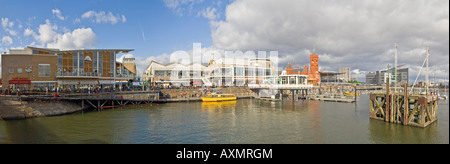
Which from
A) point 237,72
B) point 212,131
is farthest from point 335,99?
point 212,131

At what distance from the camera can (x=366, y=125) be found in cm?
2392

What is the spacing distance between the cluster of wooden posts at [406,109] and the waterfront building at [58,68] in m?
42.4

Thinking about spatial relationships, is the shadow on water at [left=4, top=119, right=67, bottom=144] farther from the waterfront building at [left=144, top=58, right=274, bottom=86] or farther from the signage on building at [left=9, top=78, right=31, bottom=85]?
the waterfront building at [left=144, top=58, right=274, bottom=86]

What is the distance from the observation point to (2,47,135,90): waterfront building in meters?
35.2

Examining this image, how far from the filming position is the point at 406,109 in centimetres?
2236

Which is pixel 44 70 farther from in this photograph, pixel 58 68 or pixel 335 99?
pixel 335 99

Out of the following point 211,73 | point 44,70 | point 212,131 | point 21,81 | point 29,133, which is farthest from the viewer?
point 211,73

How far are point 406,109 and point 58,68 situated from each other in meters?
49.7

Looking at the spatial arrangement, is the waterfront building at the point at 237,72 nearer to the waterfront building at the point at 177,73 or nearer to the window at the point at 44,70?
the waterfront building at the point at 177,73

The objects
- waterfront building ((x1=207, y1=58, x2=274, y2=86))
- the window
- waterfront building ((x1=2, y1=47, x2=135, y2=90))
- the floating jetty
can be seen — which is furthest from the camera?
waterfront building ((x1=207, y1=58, x2=274, y2=86))

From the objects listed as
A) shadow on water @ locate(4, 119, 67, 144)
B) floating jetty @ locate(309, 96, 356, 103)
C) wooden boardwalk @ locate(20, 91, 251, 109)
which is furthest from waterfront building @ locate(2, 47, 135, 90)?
floating jetty @ locate(309, 96, 356, 103)

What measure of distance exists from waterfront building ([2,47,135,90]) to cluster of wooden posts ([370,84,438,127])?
42428 mm
